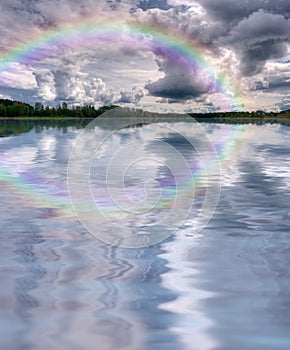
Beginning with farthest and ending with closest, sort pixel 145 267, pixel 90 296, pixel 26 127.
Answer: pixel 26 127 < pixel 145 267 < pixel 90 296

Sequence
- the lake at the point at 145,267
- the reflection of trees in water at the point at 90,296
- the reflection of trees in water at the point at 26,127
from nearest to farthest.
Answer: the reflection of trees in water at the point at 90,296 < the lake at the point at 145,267 < the reflection of trees in water at the point at 26,127

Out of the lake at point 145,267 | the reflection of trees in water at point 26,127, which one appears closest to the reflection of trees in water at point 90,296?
the lake at point 145,267

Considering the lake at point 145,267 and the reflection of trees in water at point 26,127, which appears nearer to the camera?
the lake at point 145,267

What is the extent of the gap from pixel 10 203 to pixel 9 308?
29.7ft

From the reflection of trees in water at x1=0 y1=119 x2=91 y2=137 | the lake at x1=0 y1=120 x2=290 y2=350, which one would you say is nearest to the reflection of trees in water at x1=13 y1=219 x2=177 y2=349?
the lake at x1=0 y1=120 x2=290 y2=350

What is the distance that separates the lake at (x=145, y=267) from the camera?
641cm

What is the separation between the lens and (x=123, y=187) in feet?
62.7

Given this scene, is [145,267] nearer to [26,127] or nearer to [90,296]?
[90,296]

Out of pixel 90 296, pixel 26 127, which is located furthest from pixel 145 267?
pixel 26 127

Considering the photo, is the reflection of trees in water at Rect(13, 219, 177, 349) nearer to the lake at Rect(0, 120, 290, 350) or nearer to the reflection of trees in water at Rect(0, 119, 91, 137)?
the lake at Rect(0, 120, 290, 350)

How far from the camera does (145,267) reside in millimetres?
9109

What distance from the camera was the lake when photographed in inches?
253

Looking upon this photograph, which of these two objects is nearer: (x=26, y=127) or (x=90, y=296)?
(x=90, y=296)

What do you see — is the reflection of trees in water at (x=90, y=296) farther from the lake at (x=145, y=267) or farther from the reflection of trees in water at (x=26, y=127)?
the reflection of trees in water at (x=26, y=127)
